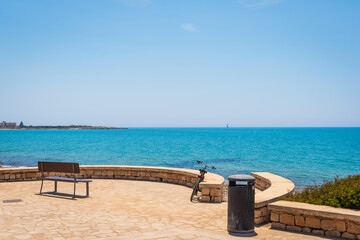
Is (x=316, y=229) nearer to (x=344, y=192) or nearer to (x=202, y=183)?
(x=344, y=192)

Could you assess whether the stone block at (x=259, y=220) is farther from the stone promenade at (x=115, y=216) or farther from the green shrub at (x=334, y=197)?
the green shrub at (x=334, y=197)

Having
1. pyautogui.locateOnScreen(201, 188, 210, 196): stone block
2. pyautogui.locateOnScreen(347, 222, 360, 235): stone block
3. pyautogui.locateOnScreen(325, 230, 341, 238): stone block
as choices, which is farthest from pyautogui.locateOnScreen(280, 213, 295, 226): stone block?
pyautogui.locateOnScreen(201, 188, 210, 196): stone block

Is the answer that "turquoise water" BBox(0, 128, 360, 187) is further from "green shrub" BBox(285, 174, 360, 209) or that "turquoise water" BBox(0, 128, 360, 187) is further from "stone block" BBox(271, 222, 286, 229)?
"stone block" BBox(271, 222, 286, 229)

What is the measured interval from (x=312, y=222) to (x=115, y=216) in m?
4.00

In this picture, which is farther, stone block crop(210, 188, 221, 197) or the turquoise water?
the turquoise water

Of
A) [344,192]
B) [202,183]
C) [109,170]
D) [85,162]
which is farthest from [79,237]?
[85,162]

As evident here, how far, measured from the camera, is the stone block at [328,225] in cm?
577

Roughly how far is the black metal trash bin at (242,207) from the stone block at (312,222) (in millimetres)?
966

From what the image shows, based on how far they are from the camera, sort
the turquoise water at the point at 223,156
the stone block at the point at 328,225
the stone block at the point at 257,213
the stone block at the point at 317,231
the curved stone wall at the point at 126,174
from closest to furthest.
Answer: the stone block at the point at 328,225
the stone block at the point at 317,231
the stone block at the point at 257,213
the curved stone wall at the point at 126,174
the turquoise water at the point at 223,156

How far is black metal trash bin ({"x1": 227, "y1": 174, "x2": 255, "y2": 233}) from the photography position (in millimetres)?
6094

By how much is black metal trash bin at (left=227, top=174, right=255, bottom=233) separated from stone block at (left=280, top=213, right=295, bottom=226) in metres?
0.62

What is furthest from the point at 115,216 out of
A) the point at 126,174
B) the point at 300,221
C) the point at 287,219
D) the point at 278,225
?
the point at 126,174

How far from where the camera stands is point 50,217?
716 centimetres

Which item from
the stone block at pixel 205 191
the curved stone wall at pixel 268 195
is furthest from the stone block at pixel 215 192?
the curved stone wall at pixel 268 195
